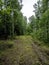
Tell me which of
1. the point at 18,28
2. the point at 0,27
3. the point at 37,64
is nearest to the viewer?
the point at 37,64

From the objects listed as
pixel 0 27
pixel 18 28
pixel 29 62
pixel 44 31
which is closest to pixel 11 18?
pixel 0 27

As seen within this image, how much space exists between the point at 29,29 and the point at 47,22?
103 feet

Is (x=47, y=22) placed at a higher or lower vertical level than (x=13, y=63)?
higher

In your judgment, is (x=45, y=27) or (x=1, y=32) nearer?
(x=45, y=27)

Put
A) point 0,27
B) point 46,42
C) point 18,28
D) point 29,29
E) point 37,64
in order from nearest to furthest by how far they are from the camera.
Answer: point 37,64 < point 46,42 < point 0,27 < point 18,28 < point 29,29

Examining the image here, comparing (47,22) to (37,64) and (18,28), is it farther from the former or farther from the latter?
(18,28)

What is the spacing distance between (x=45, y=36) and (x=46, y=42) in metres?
1.16

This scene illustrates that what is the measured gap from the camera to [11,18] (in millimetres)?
32750

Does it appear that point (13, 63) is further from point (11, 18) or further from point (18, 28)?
point (18, 28)

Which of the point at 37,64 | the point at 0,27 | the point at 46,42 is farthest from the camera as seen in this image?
the point at 0,27

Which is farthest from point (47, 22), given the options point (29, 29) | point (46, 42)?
point (29, 29)

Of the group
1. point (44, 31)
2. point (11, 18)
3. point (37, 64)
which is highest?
point (11, 18)

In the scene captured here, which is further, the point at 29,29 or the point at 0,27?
the point at 29,29

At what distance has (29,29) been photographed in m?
54.3
